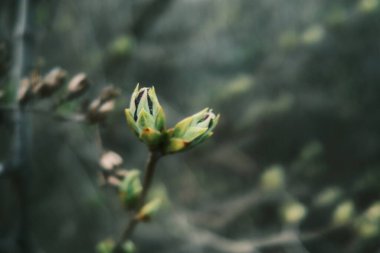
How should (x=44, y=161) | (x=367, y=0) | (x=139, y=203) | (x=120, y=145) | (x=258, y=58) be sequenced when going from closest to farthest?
(x=139, y=203), (x=367, y=0), (x=44, y=161), (x=120, y=145), (x=258, y=58)

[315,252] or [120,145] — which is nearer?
[315,252]

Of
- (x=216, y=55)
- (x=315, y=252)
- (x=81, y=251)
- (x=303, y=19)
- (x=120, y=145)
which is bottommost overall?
(x=315, y=252)

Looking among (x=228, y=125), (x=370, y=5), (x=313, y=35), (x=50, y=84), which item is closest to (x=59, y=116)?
(x=50, y=84)

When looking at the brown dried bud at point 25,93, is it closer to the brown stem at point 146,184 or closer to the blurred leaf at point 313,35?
the brown stem at point 146,184

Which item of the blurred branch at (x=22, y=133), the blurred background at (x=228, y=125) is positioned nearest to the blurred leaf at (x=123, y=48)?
the blurred background at (x=228, y=125)

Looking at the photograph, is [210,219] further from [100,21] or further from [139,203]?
[139,203]

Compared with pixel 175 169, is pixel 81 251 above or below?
below

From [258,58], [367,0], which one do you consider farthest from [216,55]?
[367,0]

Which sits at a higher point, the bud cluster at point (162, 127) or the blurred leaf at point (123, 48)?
the blurred leaf at point (123, 48)
